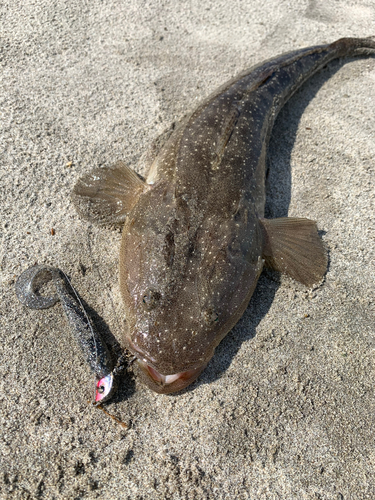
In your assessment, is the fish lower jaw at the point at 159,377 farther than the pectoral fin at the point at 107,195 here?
No

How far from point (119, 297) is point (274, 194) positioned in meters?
1.97

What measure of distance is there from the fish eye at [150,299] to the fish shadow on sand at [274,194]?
70 cm

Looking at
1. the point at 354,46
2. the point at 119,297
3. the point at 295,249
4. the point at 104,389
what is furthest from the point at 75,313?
the point at 354,46

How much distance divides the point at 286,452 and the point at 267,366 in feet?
1.95

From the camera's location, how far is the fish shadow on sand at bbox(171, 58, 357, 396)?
303 centimetres

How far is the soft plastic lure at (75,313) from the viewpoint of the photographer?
2683 millimetres

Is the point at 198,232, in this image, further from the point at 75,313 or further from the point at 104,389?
the point at 104,389

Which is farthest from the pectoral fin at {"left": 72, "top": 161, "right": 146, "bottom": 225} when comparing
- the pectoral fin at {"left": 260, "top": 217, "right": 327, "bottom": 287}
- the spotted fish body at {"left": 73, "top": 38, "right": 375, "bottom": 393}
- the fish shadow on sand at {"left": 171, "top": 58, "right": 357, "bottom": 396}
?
the fish shadow on sand at {"left": 171, "top": 58, "right": 357, "bottom": 396}

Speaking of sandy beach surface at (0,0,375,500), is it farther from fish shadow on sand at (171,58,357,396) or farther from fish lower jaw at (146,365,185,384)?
fish lower jaw at (146,365,185,384)

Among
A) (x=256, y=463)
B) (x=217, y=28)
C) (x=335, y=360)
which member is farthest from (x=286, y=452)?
(x=217, y=28)

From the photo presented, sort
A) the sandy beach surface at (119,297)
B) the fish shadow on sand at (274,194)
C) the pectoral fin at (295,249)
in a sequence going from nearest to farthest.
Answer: the sandy beach surface at (119,297)
the fish shadow on sand at (274,194)
the pectoral fin at (295,249)

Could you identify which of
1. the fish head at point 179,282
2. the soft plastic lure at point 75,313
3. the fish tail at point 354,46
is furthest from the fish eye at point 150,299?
the fish tail at point 354,46

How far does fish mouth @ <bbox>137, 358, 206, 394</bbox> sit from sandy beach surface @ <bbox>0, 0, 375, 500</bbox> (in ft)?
0.52

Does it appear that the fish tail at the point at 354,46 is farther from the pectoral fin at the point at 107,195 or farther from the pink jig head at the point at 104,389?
the pink jig head at the point at 104,389
